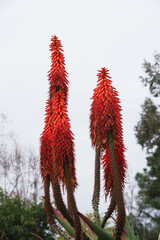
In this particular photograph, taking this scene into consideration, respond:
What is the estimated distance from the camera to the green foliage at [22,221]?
12781 mm

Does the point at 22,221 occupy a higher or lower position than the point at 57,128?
higher

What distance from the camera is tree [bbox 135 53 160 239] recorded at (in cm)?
2159

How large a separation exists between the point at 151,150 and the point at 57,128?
21.8m

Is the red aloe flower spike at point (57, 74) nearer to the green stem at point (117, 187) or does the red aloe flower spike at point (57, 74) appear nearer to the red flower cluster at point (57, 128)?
the red flower cluster at point (57, 128)

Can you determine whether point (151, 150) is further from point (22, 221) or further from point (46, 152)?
point (46, 152)

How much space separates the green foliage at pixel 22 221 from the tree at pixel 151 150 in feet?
32.3

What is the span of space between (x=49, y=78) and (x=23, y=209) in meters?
10.9

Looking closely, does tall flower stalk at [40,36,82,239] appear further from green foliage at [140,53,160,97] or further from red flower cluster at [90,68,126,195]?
green foliage at [140,53,160,97]

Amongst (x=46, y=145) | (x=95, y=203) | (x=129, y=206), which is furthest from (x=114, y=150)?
(x=129, y=206)

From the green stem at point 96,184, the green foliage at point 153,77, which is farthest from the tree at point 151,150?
the green stem at point 96,184

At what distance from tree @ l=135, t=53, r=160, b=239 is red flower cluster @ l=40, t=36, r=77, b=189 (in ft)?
59.7

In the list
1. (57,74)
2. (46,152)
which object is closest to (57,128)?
(46,152)

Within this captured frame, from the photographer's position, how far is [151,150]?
2412 centimetres

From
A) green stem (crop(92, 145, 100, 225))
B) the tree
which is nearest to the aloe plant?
green stem (crop(92, 145, 100, 225))
